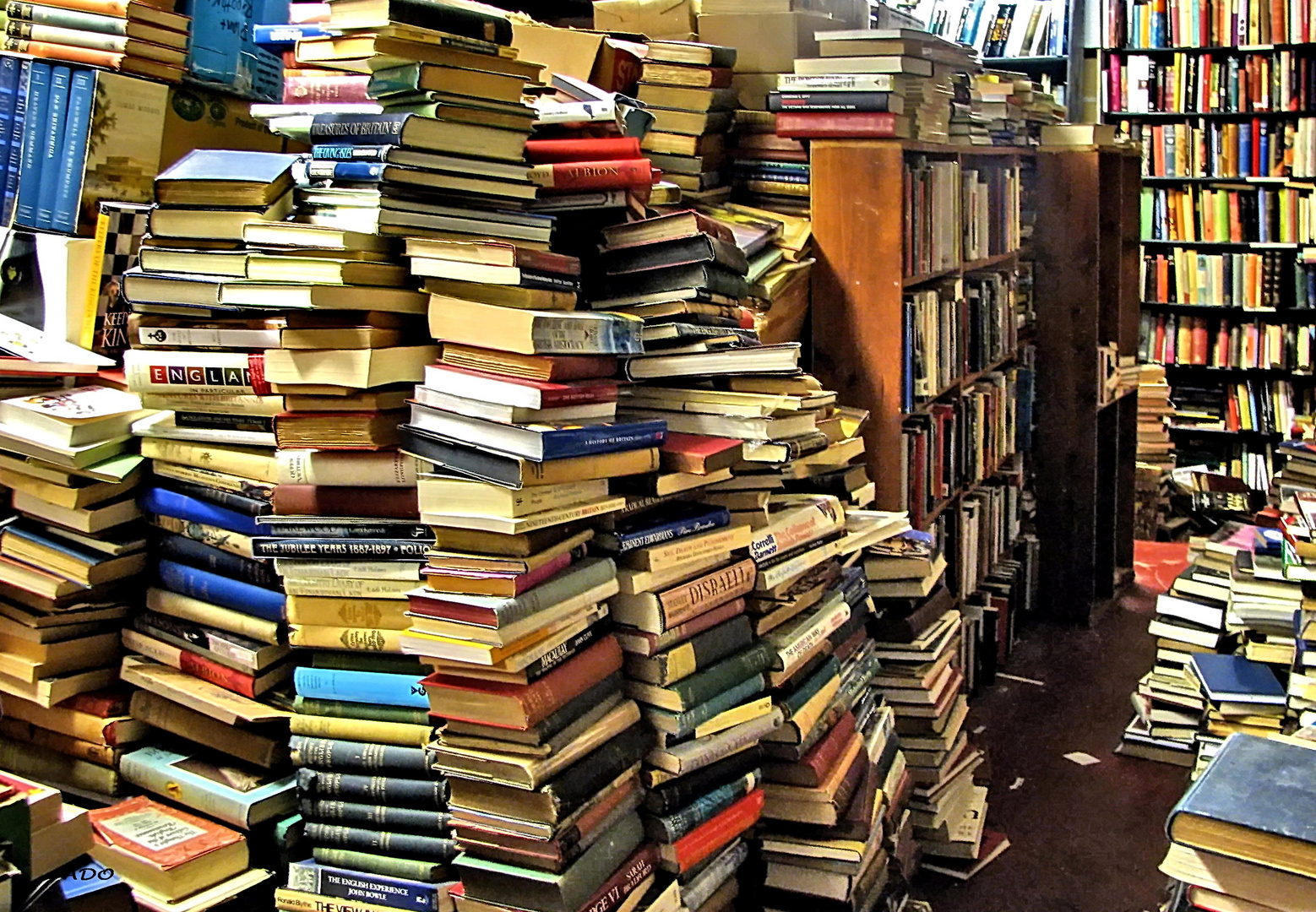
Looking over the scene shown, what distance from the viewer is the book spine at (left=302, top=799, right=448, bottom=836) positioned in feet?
7.28

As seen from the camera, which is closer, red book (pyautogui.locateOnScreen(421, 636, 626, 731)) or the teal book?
red book (pyautogui.locateOnScreen(421, 636, 626, 731))

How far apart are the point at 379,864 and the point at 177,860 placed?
13.4 inches

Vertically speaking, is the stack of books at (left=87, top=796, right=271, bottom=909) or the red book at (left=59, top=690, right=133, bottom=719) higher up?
the red book at (left=59, top=690, right=133, bottom=719)

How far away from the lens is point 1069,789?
348cm

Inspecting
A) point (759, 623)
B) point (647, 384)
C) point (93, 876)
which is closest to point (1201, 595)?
point (759, 623)

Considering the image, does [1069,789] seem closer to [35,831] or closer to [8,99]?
[35,831]

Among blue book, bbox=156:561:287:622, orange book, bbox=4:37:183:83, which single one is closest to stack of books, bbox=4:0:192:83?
orange book, bbox=4:37:183:83

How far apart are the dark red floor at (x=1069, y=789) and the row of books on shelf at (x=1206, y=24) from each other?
3284mm

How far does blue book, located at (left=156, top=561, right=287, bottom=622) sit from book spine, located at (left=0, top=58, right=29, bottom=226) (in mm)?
973

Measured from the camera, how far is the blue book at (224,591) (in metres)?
2.35

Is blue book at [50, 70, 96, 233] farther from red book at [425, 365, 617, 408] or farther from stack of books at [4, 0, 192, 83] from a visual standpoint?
red book at [425, 365, 617, 408]

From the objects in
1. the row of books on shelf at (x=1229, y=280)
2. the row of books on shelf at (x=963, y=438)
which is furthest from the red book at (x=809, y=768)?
the row of books on shelf at (x=1229, y=280)

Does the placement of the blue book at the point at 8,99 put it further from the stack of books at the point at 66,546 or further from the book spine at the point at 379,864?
the book spine at the point at 379,864

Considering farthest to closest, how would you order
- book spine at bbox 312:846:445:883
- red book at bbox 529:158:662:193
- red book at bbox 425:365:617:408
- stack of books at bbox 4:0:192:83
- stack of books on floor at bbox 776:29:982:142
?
1. stack of books on floor at bbox 776:29:982:142
2. stack of books at bbox 4:0:192:83
3. red book at bbox 529:158:662:193
4. book spine at bbox 312:846:445:883
5. red book at bbox 425:365:617:408
